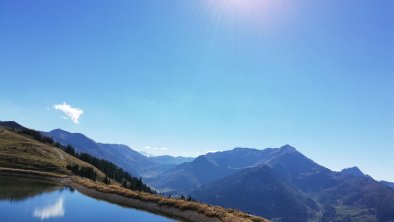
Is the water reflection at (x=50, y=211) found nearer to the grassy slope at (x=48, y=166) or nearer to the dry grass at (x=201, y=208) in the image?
the dry grass at (x=201, y=208)

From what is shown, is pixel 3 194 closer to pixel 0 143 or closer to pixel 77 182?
pixel 77 182

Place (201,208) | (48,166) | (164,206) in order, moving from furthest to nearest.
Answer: (48,166)
(164,206)
(201,208)

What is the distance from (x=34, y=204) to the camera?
199ft

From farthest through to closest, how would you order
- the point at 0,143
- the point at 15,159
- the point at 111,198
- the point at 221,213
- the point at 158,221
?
the point at 0,143 → the point at 15,159 → the point at 111,198 → the point at 221,213 → the point at 158,221

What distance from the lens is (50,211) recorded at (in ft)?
182

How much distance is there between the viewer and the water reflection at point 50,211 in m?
50.8

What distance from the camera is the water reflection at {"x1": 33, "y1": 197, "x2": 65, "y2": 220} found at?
50838 millimetres

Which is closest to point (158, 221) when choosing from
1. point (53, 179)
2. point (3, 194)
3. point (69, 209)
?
point (69, 209)

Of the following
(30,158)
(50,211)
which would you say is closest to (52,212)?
(50,211)

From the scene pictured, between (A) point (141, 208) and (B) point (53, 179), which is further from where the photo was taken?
(B) point (53, 179)

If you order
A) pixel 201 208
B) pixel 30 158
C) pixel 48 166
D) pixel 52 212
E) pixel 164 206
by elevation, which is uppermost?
pixel 30 158

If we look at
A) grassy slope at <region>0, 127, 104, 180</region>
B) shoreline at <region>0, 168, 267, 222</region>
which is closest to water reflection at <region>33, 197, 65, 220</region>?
shoreline at <region>0, 168, 267, 222</region>

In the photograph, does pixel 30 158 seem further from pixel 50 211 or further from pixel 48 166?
pixel 50 211

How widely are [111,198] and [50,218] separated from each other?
40.1 meters
